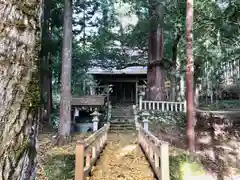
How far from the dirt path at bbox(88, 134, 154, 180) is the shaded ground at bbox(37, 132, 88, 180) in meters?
1.10

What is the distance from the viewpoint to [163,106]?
14445mm

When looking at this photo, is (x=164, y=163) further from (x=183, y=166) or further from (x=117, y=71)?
(x=117, y=71)

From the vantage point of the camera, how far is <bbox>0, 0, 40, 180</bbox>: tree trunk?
3.34ft

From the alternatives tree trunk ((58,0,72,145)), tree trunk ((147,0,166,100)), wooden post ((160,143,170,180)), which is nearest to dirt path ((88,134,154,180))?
wooden post ((160,143,170,180))

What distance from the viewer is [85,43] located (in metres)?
17.3

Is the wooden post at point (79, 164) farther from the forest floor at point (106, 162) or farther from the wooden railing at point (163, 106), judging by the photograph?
the wooden railing at point (163, 106)

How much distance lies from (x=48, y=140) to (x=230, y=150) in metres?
7.89

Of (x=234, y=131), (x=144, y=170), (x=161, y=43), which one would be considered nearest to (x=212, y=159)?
(x=234, y=131)

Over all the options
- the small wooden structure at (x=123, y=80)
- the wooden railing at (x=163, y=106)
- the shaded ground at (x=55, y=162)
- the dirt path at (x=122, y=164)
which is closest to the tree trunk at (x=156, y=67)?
the wooden railing at (x=163, y=106)

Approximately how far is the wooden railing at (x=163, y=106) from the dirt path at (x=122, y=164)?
5.12 metres

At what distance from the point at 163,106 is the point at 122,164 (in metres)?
8.08

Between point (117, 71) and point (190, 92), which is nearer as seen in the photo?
point (190, 92)

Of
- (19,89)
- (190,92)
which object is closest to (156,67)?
(190,92)

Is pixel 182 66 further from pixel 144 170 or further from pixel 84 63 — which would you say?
pixel 144 170
